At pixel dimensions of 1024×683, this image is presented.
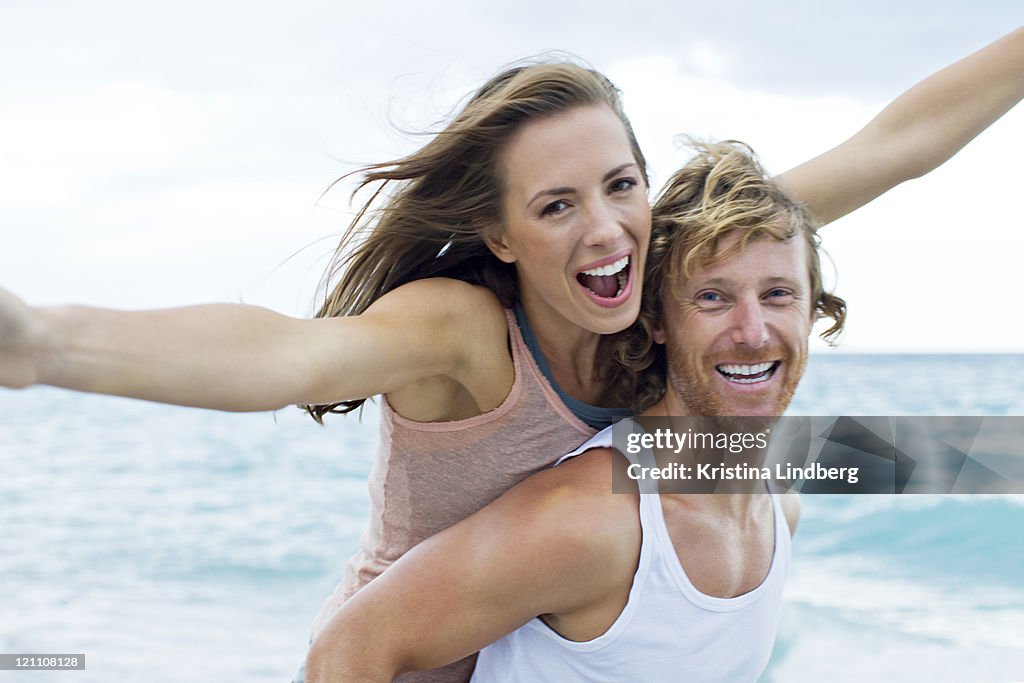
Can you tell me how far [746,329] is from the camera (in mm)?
2465

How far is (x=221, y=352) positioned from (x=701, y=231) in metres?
1.21

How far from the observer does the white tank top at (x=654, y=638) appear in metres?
2.42

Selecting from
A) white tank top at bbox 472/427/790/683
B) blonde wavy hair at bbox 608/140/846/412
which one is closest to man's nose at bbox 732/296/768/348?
blonde wavy hair at bbox 608/140/846/412

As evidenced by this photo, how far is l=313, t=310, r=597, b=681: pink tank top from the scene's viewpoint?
8.77ft

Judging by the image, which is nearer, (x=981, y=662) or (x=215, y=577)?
(x=981, y=662)

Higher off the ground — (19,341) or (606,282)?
(606,282)

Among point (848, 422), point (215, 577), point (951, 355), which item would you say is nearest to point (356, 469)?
point (215, 577)

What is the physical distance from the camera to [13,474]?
52.9ft

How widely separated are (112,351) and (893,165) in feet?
7.78

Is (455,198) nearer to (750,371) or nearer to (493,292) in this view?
(493,292)

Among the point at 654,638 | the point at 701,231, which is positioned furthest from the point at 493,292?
the point at 654,638

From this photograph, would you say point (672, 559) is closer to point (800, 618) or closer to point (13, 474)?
point (800, 618)

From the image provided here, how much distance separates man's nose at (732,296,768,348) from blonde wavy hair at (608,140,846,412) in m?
0.12
